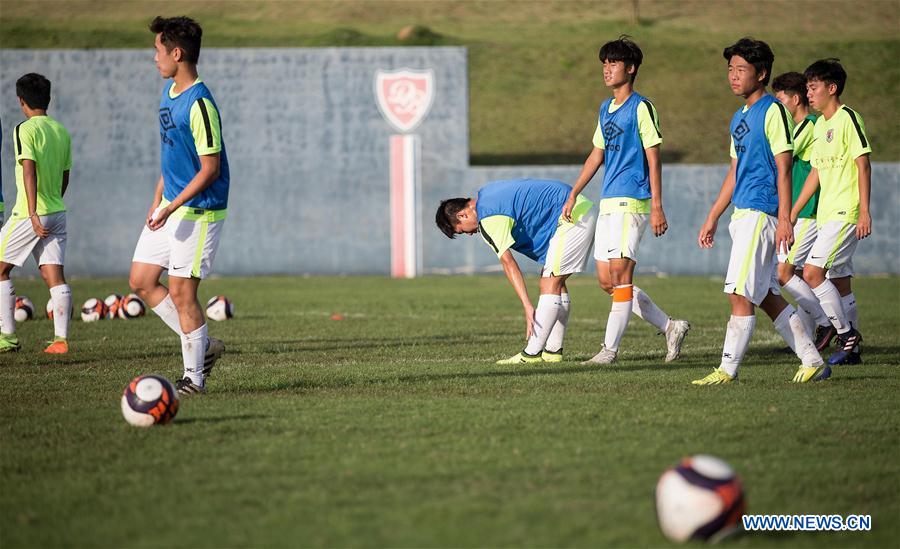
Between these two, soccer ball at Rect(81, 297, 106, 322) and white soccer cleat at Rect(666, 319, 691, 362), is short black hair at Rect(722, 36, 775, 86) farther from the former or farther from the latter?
soccer ball at Rect(81, 297, 106, 322)

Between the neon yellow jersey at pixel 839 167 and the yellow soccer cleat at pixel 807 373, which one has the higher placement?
the neon yellow jersey at pixel 839 167

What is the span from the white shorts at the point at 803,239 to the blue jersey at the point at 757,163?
246cm

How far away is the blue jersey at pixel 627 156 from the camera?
944 cm

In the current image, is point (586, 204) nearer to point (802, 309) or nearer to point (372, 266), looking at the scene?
point (802, 309)

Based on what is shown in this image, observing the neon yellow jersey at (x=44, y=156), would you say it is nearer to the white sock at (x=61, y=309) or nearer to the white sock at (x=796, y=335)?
the white sock at (x=61, y=309)

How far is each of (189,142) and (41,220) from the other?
374 centimetres

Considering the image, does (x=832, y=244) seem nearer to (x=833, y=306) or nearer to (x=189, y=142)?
(x=833, y=306)

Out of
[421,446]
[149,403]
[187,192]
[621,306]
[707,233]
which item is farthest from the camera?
[621,306]

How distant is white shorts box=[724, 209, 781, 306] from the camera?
815 centimetres

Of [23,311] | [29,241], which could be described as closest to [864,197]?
[29,241]

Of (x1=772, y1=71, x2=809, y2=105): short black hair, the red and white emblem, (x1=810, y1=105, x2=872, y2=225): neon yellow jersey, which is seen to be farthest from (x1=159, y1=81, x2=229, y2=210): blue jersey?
the red and white emblem

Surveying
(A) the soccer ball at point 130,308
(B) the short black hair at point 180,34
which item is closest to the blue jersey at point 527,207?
(B) the short black hair at point 180,34

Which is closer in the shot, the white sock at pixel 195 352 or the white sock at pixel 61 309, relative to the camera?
the white sock at pixel 195 352

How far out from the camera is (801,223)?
10.7 m
